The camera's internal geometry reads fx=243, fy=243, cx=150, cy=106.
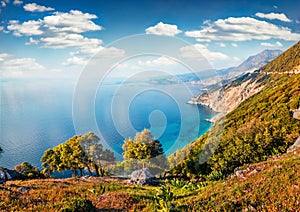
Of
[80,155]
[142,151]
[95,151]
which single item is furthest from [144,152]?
[80,155]

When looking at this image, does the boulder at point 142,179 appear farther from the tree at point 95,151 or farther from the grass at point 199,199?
the grass at point 199,199

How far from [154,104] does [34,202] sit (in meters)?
11.2

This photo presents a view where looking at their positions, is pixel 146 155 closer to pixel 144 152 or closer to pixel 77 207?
pixel 144 152

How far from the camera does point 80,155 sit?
40719mm

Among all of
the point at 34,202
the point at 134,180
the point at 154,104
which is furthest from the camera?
the point at 134,180

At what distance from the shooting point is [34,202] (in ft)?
45.3

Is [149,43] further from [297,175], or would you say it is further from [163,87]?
[297,175]

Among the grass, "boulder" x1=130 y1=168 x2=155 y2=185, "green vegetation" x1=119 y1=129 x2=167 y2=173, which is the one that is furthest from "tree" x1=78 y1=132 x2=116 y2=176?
the grass

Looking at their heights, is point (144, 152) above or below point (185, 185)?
below

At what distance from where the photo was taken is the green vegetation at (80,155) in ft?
115

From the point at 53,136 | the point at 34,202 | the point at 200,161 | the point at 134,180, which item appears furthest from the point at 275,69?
the point at 34,202

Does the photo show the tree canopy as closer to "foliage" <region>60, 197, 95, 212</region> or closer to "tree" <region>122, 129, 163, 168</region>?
"tree" <region>122, 129, 163, 168</region>

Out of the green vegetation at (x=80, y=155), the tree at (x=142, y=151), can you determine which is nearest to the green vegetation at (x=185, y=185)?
the tree at (x=142, y=151)

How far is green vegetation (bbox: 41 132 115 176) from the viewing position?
1384 inches
